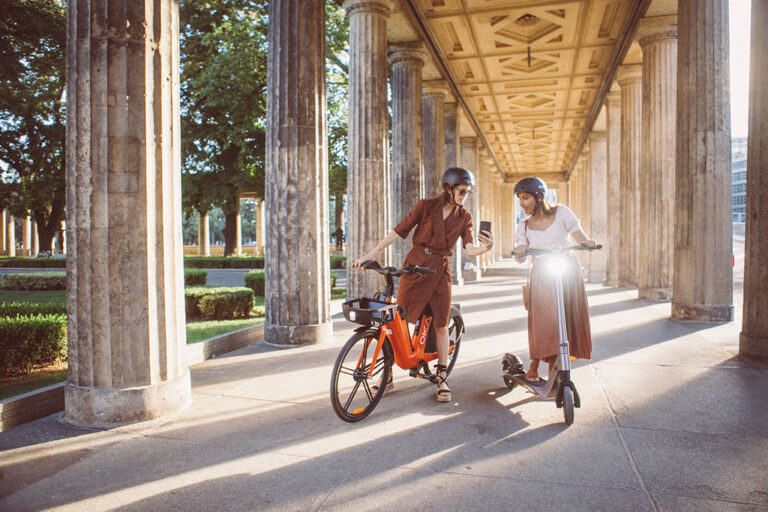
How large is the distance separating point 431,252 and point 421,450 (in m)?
1.70

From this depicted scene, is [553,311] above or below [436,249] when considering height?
below

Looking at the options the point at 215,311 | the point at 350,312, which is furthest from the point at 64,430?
the point at 215,311

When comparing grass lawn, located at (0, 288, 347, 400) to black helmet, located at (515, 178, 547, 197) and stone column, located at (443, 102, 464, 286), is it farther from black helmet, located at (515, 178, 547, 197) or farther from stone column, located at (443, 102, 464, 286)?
stone column, located at (443, 102, 464, 286)

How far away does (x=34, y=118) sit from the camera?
2170cm

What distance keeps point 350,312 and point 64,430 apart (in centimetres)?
220

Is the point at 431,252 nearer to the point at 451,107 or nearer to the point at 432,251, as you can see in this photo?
the point at 432,251

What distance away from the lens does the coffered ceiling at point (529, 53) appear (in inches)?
508

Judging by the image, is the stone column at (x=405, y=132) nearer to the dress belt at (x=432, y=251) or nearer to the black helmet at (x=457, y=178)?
the dress belt at (x=432, y=251)

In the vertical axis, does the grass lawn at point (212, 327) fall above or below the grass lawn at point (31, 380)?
above

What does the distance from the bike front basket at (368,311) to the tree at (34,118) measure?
1322 cm

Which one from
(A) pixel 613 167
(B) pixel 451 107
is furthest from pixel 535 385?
(B) pixel 451 107

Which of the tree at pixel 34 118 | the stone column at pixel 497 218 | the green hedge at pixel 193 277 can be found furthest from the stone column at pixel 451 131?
the stone column at pixel 497 218

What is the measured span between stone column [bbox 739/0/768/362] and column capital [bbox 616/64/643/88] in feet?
31.6

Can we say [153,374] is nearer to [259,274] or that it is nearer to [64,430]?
[64,430]
